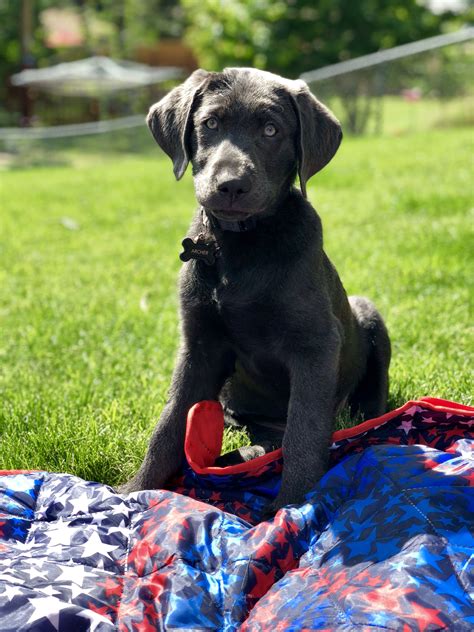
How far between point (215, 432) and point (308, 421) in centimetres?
38

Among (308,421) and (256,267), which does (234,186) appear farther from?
(308,421)

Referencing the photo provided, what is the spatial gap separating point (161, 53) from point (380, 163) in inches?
1402

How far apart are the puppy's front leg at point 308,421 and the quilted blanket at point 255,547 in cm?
10

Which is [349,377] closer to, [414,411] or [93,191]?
[414,411]

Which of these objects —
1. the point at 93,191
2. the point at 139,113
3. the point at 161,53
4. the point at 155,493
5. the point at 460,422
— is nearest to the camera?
the point at 155,493

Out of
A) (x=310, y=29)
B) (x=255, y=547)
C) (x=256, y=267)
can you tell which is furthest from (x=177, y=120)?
(x=310, y=29)

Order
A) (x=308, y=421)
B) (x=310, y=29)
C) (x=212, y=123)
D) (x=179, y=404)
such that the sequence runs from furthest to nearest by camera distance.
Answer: (x=310, y=29)
(x=179, y=404)
(x=212, y=123)
(x=308, y=421)

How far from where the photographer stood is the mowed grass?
3295mm

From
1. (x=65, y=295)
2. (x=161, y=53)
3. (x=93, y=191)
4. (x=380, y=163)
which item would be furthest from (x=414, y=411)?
(x=161, y=53)

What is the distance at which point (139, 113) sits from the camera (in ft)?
115

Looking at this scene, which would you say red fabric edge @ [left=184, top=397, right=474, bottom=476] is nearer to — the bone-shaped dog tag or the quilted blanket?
the quilted blanket

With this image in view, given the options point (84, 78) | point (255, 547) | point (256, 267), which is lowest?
point (255, 547)

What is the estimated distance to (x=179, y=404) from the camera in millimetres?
2953

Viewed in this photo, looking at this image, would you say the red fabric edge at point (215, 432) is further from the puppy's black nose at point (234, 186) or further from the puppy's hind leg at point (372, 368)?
the puppy's black nose at point (234, 186)
